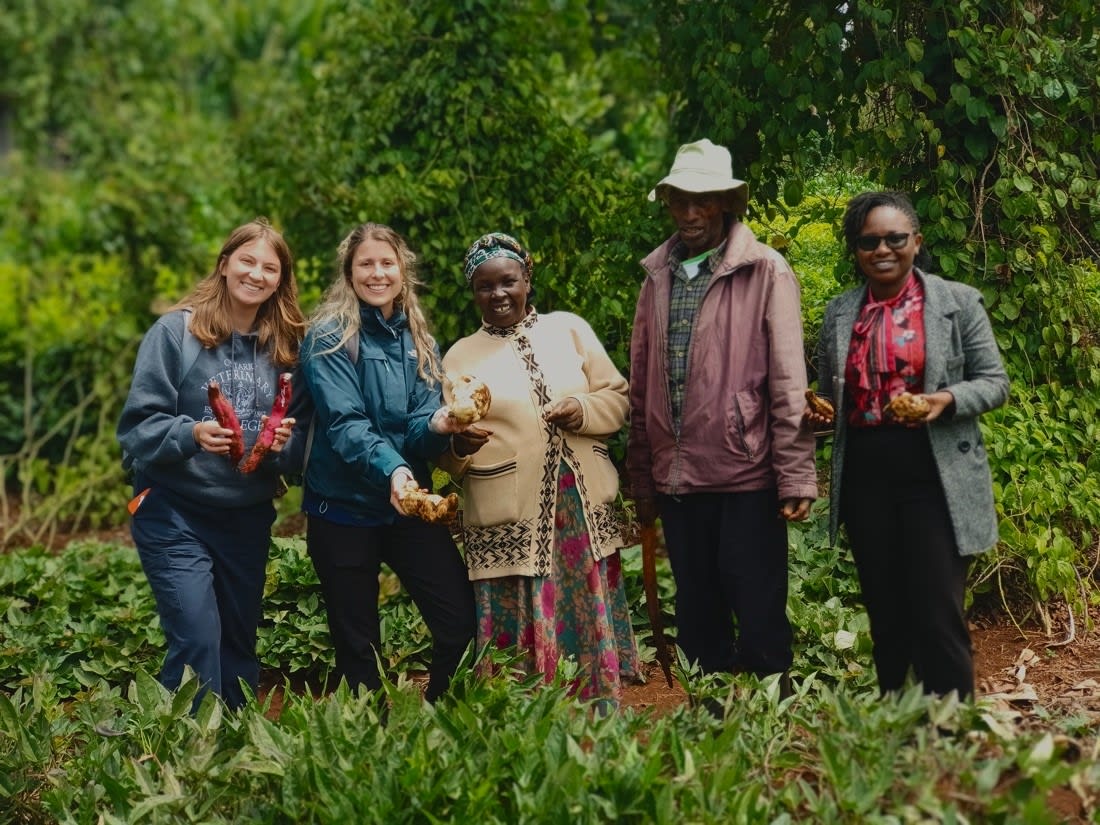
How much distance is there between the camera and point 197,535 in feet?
14.5

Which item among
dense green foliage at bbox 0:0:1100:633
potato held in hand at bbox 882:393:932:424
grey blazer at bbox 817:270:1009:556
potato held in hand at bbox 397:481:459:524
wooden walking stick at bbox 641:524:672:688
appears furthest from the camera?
dense green foliage at bbox 0:0:1100:633

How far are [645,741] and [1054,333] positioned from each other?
7.91 feet

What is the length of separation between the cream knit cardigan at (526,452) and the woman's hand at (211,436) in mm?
727

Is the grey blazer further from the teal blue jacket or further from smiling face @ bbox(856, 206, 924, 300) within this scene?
the teal blue jacket

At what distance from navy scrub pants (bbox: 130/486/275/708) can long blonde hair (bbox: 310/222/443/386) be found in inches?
Answer: 28.6

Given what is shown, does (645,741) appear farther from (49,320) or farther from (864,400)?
(49,320)

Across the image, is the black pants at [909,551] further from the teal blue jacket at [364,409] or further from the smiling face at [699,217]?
the teal blue jacket at [364,409]

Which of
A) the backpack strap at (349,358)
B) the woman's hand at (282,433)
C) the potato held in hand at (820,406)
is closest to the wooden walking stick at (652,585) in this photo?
the potato held in hand at (820,406)

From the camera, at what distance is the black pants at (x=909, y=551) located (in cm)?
370

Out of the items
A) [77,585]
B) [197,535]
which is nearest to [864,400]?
[197,535]

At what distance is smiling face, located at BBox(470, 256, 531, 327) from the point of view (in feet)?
14.1

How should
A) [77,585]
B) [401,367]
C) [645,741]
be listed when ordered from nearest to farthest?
1. [645,741]
2. [401,367]
3. [77,585]

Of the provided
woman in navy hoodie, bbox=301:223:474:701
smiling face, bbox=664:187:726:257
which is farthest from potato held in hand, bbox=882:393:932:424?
woman in navy hoodie, bbox=301:223:474:701

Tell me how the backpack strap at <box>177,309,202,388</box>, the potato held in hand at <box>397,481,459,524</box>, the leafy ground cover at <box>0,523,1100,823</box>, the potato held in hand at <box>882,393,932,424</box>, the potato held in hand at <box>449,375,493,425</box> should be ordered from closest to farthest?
the leafy ground cover at <box>0,523,1100,823</box> < the potato held in hand at <box>882,393,932,424</box> < the potato held in hand at <box>397,481,459,524</box> < the potato held in hand at <box>449,375,493,425</box> < the backpack strap at <box>177,309,202,388</box>
